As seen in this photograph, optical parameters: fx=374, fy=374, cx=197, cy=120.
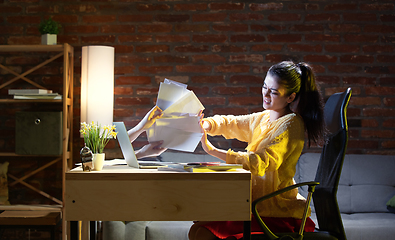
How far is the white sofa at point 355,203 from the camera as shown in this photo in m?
2.19

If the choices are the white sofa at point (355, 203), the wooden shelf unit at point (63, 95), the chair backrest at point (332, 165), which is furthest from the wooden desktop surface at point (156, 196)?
the wooden shelf unit at point (63, 95)

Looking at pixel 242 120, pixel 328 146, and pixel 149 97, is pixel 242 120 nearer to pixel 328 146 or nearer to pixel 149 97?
pixel 328 146

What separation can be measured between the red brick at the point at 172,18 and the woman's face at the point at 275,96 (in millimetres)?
1419

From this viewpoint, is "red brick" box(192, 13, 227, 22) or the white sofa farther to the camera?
"red brick" box(192, 13, 227, 22)

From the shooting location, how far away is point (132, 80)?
2.97m

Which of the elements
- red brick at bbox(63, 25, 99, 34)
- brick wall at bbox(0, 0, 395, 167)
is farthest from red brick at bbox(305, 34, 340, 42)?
red brick at bbox(63, 25, 99, 34)

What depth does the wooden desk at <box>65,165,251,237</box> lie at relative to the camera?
1.36 metres

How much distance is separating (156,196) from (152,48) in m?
1.83

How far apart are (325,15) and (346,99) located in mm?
1637

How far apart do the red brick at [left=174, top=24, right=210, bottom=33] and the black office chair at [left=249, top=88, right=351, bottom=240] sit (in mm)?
1529

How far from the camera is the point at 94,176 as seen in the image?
4.47ft

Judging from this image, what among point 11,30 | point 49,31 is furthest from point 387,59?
point 11,30

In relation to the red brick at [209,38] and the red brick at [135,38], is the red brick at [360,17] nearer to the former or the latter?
the red brick at [209,38]

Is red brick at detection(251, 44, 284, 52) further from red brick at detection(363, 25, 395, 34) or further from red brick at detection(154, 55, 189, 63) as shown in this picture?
red brick at detection(363, 25, 395, 34)
